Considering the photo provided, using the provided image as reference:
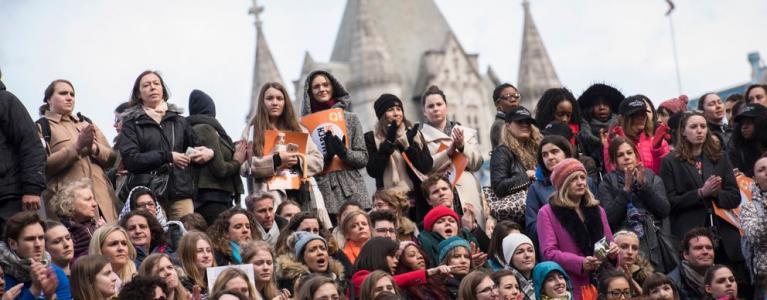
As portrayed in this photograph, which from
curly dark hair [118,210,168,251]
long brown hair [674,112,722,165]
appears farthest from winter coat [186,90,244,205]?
long brown hair [674,112,722,165]

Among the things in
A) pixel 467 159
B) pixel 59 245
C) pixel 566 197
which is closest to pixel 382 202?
pixel 467 159

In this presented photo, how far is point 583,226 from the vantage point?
12.8m

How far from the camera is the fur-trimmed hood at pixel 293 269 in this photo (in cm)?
1243

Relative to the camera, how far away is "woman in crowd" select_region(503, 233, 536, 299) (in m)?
12.7

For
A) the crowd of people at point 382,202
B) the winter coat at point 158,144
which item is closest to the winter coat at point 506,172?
the crowd of people at point 382,202

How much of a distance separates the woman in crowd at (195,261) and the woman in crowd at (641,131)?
4422 mm

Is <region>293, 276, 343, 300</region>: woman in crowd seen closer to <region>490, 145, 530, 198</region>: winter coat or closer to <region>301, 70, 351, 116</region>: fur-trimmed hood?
<region>490, 145, 530, 198</region>: winter coat

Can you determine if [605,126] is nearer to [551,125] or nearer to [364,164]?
[551,125]

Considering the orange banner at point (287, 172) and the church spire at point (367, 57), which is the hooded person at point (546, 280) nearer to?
the orange banner at point (287, 172)

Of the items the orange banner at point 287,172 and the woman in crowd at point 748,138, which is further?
the woman in crowd at point 748,138

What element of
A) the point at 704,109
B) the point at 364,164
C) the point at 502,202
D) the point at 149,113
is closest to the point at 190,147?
the point at 149,113

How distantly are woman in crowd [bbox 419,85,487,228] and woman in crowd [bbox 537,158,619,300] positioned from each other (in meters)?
1.86

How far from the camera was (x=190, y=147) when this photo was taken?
1402 cm

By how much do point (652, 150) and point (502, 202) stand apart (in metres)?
1.66
